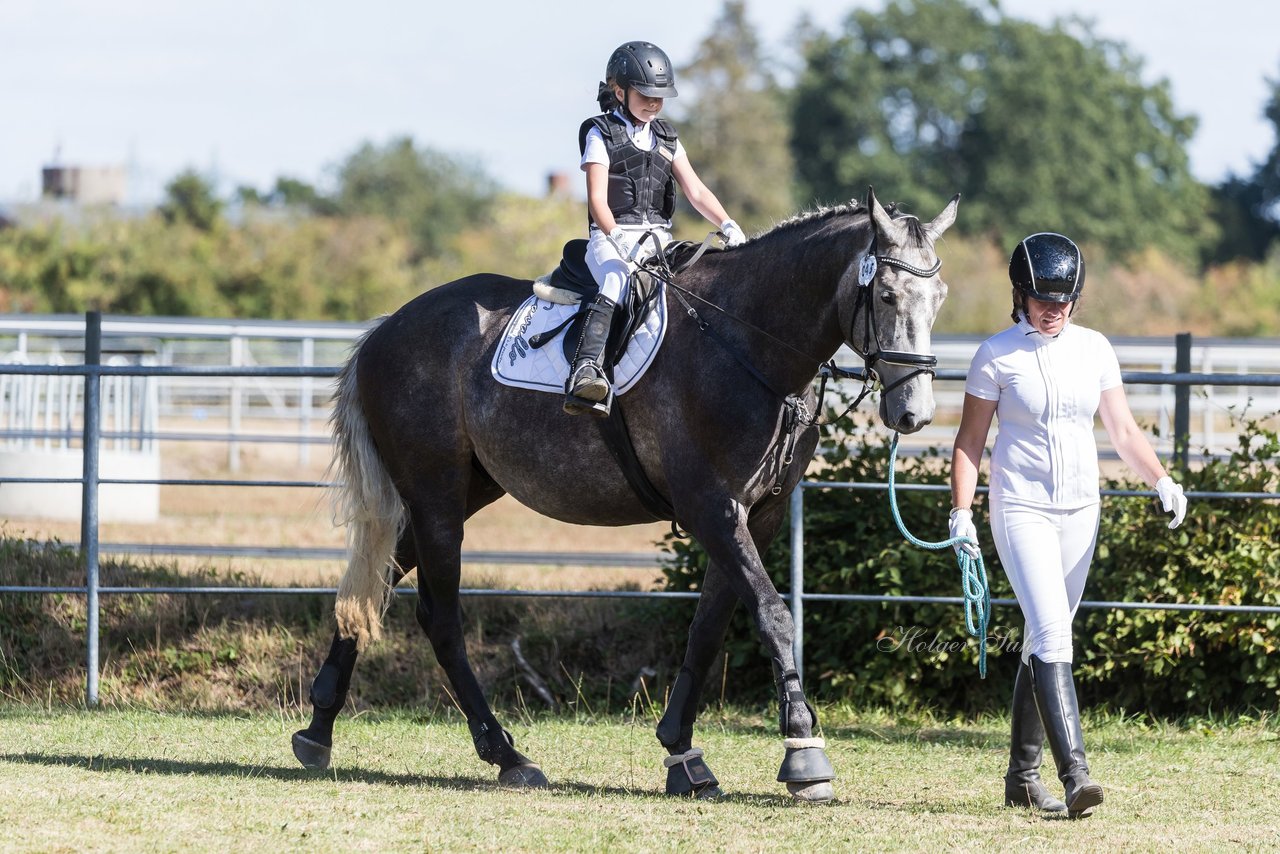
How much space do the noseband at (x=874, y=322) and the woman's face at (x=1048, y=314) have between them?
13.5 inches

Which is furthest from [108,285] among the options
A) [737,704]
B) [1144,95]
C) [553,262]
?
[1144,95]

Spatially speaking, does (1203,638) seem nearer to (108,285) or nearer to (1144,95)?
(108,285)

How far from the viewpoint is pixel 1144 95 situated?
71.9 m

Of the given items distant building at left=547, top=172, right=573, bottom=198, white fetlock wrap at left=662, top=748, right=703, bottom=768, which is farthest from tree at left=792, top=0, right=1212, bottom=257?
white fetlock wrap at left=662, top=748, right=703, bottom=768

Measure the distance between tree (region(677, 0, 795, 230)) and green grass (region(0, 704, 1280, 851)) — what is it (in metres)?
61.9

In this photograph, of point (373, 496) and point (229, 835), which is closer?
point (229, 835)

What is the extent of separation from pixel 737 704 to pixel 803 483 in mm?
1406

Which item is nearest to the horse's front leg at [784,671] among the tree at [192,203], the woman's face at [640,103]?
the woman's face at [640,103]

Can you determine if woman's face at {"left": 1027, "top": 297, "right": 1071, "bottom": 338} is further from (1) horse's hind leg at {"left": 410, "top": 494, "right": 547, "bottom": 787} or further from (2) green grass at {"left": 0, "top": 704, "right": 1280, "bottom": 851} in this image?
(1) horse's hind leg at {"left": 410, "top": 494, "right": 547, "bottom": 787}

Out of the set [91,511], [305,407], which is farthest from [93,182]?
[91,511]

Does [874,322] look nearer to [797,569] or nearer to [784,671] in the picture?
[784,671]

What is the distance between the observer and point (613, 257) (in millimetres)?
5961

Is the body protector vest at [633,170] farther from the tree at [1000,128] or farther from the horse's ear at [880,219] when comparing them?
the tree at [1000,128]

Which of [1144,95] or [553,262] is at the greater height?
[1144,95]
